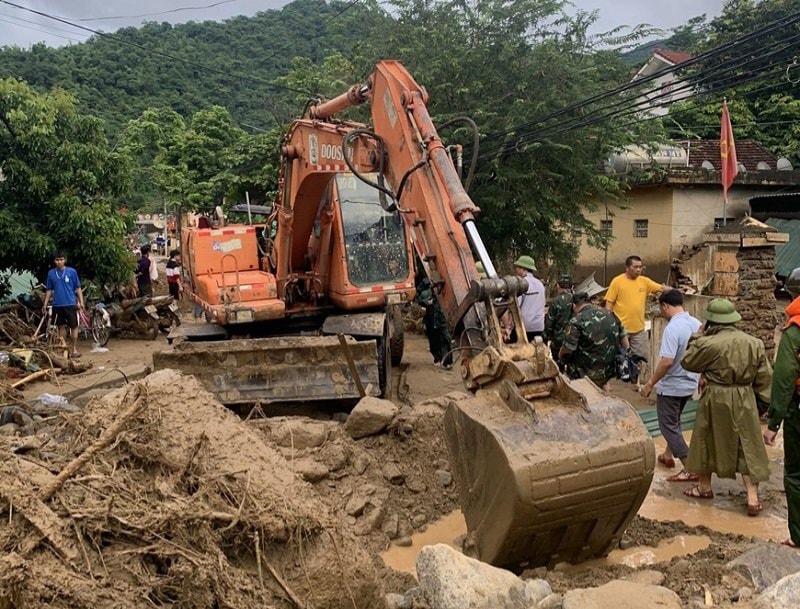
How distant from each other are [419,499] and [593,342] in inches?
97.1

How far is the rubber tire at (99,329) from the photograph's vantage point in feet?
43.3

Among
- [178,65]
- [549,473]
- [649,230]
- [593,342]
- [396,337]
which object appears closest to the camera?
[549,473]

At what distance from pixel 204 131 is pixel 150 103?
1834 cm

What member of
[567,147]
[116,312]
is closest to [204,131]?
[116,312]

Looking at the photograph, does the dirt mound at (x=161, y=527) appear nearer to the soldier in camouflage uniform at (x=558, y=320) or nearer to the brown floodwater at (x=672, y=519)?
the brown floodwater at (x=672, y=519)

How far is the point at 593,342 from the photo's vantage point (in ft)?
22.9

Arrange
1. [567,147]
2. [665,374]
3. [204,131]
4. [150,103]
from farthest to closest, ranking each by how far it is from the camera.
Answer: [150,103]
[204,131]
[567,147]
[665,374]

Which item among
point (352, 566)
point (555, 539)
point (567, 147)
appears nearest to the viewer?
point (352, 566)

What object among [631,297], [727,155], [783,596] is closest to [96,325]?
[631,297]

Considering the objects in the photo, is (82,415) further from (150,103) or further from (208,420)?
(150,103)

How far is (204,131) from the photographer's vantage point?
25.9 metres

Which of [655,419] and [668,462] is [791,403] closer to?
[668,462]

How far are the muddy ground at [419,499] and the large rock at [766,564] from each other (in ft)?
0.25

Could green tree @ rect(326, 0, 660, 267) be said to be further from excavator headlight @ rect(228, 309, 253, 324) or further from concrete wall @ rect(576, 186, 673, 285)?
excavator headlight @ rect(228, 309, 253, 324)
